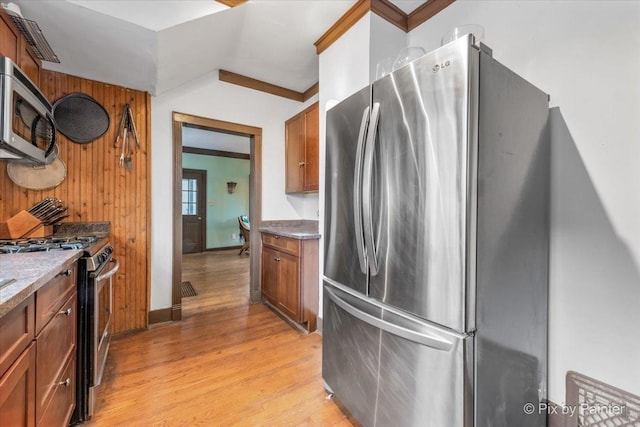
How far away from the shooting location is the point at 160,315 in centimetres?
270

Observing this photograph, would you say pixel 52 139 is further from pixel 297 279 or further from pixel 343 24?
pixel 343 24

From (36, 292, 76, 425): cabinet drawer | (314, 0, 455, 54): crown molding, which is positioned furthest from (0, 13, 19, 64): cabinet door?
(314, 0, 455, 54): crown molding

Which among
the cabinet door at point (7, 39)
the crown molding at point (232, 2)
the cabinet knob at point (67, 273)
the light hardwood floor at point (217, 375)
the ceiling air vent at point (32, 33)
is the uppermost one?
the crown molding at point (232, 2)

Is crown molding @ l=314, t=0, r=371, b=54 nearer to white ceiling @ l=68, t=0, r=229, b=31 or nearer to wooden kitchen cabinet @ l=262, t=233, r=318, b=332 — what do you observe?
white ceiling @ l=68, t=0, r=229, b=31

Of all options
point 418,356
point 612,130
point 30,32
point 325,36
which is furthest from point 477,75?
point 30,32

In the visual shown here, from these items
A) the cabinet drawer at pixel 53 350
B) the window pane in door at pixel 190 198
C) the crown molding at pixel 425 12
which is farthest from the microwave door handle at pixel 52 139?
the window pane in door at pixel 190 198

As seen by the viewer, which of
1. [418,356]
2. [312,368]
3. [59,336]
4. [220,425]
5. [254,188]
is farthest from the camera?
[254,188]

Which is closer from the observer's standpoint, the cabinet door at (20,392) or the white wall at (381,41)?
the cabinet door at (20,392)

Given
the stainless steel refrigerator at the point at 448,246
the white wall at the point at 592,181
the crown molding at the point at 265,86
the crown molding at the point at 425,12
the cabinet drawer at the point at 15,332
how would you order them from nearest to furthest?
the cabinet drawer at the point at 15,332, the stainless steel refrigerator at the point at 448,246, the white wall at the point at 592,181, the crown molding at the point at 425,12, the crown molding at the point at 265,86

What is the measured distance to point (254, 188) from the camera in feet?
10.8

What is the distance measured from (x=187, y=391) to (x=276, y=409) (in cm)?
60

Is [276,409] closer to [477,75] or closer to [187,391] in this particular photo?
[187,391]

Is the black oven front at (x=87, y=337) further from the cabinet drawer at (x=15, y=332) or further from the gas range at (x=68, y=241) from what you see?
the cabinet drawer at (x=15, y=332)

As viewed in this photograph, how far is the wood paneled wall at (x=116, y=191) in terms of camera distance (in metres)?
2.25
